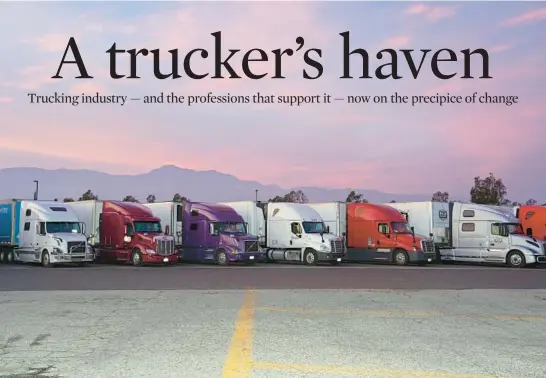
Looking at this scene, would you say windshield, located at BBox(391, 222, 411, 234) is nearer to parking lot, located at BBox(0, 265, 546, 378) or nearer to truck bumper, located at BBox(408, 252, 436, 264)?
truck bumper, located at BBox(408, 252, 436, 264)

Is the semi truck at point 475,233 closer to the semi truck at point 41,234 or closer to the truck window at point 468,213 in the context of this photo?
the truck window at point 468,213

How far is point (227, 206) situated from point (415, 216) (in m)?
10.4

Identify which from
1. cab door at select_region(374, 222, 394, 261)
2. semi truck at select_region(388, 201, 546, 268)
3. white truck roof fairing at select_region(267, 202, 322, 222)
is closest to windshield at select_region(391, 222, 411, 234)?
cab door at select_region(374, 222, 394, 261)

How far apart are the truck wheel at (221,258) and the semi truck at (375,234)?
620cm

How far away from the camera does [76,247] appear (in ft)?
87.1

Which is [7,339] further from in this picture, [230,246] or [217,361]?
[230,246]

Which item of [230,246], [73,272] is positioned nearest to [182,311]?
[73,272]

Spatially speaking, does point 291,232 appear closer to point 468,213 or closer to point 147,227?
point 147,227

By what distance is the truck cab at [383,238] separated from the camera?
29.0 metres

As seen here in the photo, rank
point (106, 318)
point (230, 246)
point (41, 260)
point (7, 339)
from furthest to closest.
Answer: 1. point (230, 246)
2. point (41, 260)
3. point (106, 318)
4. point (7, 339)

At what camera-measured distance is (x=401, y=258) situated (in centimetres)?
2931

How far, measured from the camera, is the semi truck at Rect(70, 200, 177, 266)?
27.7 m

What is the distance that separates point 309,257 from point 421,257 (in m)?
5.54

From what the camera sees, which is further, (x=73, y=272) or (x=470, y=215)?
(x=470, y=215)
